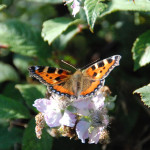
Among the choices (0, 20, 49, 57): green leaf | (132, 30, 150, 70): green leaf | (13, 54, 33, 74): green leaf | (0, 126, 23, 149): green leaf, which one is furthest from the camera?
(13, 54, 33, 74): green leaf

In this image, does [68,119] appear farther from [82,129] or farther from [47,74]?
[47,74]

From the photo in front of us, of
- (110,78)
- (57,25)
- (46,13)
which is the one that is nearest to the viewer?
(57,25)

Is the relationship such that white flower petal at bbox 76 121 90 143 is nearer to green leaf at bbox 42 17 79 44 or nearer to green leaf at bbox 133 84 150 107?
green leaf at bbox 133 84 150 107

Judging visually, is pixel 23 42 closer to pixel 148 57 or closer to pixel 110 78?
pixel 110 78

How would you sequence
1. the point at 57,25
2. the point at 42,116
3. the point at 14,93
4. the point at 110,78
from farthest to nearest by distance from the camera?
the point at 14,93, the point at 110,78, the point at 57,25, the point at 42,116

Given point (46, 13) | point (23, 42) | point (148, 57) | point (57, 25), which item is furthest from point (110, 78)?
point (46, 13)

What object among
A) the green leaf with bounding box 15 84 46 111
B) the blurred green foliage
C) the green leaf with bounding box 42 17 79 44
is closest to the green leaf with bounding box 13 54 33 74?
the blurred green foliage
